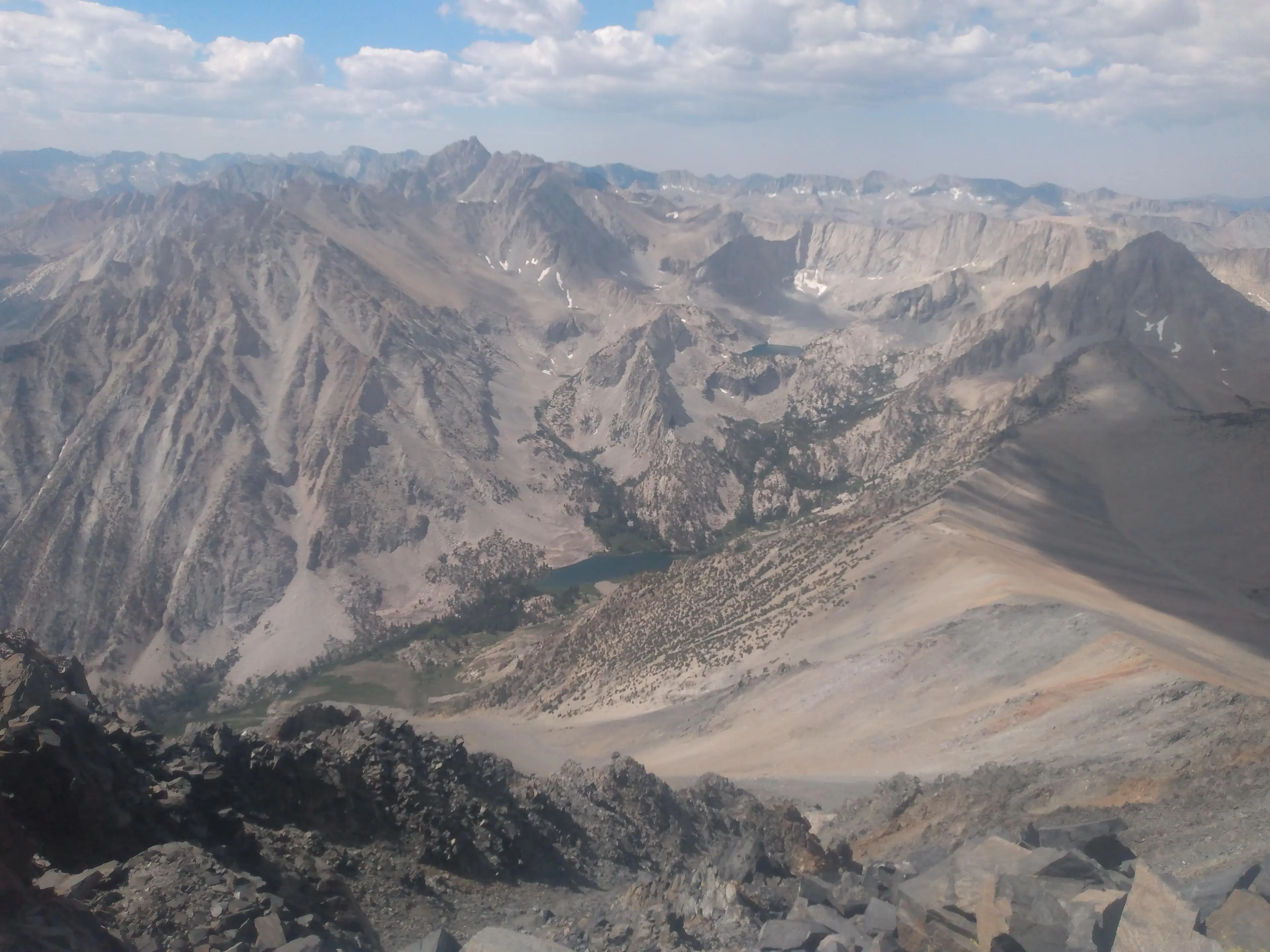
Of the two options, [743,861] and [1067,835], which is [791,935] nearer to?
[743,861]

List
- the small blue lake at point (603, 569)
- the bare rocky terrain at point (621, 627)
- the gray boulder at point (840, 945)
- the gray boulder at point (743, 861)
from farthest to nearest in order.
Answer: the small blue lake at point (603, 569), the gray boulder at point (743, 861), the bare rocky terrain at point (621, 627), the gray boulder at point (840, 945)

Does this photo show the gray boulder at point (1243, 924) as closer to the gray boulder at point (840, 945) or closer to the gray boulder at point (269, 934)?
the gray boulder at point (840, 945)

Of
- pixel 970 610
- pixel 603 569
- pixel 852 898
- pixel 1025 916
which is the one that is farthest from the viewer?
pixel 603 569

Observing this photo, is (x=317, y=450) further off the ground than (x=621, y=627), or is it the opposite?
(x=317, y=450)

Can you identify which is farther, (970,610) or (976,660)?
(970,610)

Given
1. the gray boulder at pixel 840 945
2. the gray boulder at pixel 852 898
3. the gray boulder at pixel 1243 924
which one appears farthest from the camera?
the gray boulder at pixel 852 898

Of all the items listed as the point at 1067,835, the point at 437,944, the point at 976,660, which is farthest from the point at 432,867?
the point at 976,660

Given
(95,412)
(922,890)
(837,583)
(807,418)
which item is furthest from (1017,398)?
(95,412)

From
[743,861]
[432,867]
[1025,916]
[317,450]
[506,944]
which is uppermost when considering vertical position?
[1025,916]

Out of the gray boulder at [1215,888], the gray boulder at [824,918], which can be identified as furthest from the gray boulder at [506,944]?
the gray boulder at [1215,888]
